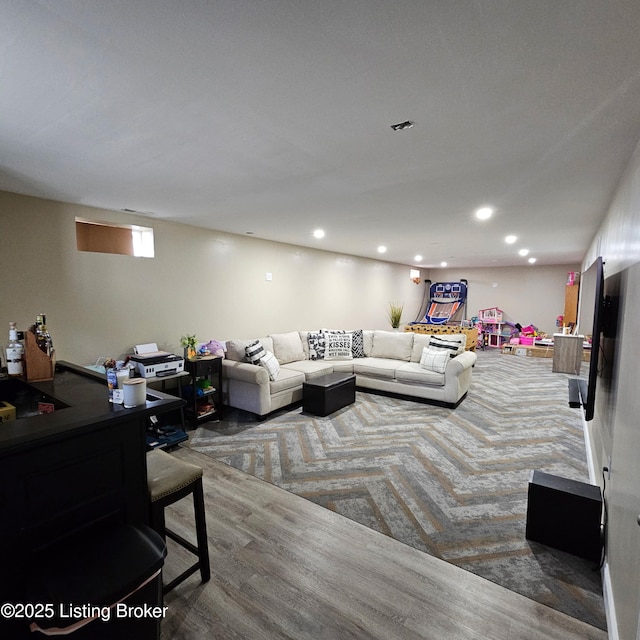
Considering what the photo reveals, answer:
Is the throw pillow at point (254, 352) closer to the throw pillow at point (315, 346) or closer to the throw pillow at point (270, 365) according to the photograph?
the throw pillow at point (270, 365)

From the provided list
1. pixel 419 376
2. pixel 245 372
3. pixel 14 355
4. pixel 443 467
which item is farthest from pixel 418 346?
pixel 14 355

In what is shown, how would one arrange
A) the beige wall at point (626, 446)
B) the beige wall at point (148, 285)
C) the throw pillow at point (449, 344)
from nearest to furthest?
the beige wall at point (626, 446) < the beige wall at point (148, 285) < the throw pillow at point (449, 344)

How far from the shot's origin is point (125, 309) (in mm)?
3705

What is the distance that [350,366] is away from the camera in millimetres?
5191

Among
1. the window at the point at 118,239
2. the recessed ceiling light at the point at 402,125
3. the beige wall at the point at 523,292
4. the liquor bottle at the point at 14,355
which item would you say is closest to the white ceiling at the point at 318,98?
the recessed ceiling light at the point at 402,125

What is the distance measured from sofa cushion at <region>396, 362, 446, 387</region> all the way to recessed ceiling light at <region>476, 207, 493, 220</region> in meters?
2.03

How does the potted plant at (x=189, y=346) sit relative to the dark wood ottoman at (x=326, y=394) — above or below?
above

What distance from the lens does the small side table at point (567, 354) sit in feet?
20.9

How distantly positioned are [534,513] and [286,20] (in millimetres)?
2752

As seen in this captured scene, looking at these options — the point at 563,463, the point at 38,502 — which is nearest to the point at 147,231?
the point at 38,502

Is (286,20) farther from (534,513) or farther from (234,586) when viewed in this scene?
(534,513)

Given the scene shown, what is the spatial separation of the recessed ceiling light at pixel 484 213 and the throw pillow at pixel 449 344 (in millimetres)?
1872

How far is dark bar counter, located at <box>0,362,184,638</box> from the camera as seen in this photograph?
1116mm

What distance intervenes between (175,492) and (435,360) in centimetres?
377
